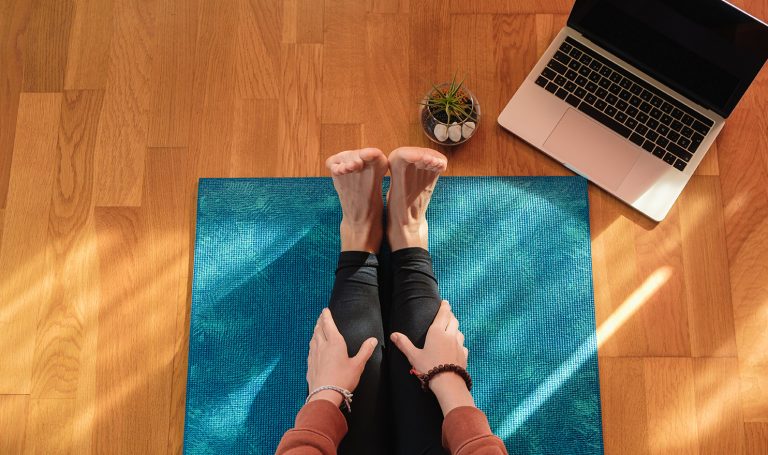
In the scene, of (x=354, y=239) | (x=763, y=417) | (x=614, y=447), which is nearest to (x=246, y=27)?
(x=354, y=239)

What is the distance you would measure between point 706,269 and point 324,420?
945 mm

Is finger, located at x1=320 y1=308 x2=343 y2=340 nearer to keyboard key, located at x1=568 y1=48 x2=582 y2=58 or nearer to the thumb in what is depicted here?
the thumb

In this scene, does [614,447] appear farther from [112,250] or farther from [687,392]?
[112,250]

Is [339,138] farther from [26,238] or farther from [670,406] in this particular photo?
[670,406]

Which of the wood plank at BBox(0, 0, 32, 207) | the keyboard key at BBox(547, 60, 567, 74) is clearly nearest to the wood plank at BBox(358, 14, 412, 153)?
the keyboard key at BBox(547, 60, 567, 74)

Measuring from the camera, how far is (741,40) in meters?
1.18

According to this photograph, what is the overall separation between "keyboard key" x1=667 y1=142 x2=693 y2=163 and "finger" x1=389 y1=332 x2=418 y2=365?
0.73 metres

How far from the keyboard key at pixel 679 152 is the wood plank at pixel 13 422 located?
62.2 inches

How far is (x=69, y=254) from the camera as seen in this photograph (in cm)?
143

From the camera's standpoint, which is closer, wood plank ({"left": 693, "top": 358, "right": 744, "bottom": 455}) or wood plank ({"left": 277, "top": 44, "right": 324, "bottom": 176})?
wood plank ({"left": 693, "top": 358, "right": 744, "bottom": 455})

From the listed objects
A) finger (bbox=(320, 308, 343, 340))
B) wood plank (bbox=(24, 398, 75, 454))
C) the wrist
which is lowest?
wood plank (bbox=(24, 398, 75, 454))

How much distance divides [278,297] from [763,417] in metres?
1.13

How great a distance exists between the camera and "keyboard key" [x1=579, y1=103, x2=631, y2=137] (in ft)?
4.47

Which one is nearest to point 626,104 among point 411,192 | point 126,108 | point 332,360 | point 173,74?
point 411,192
